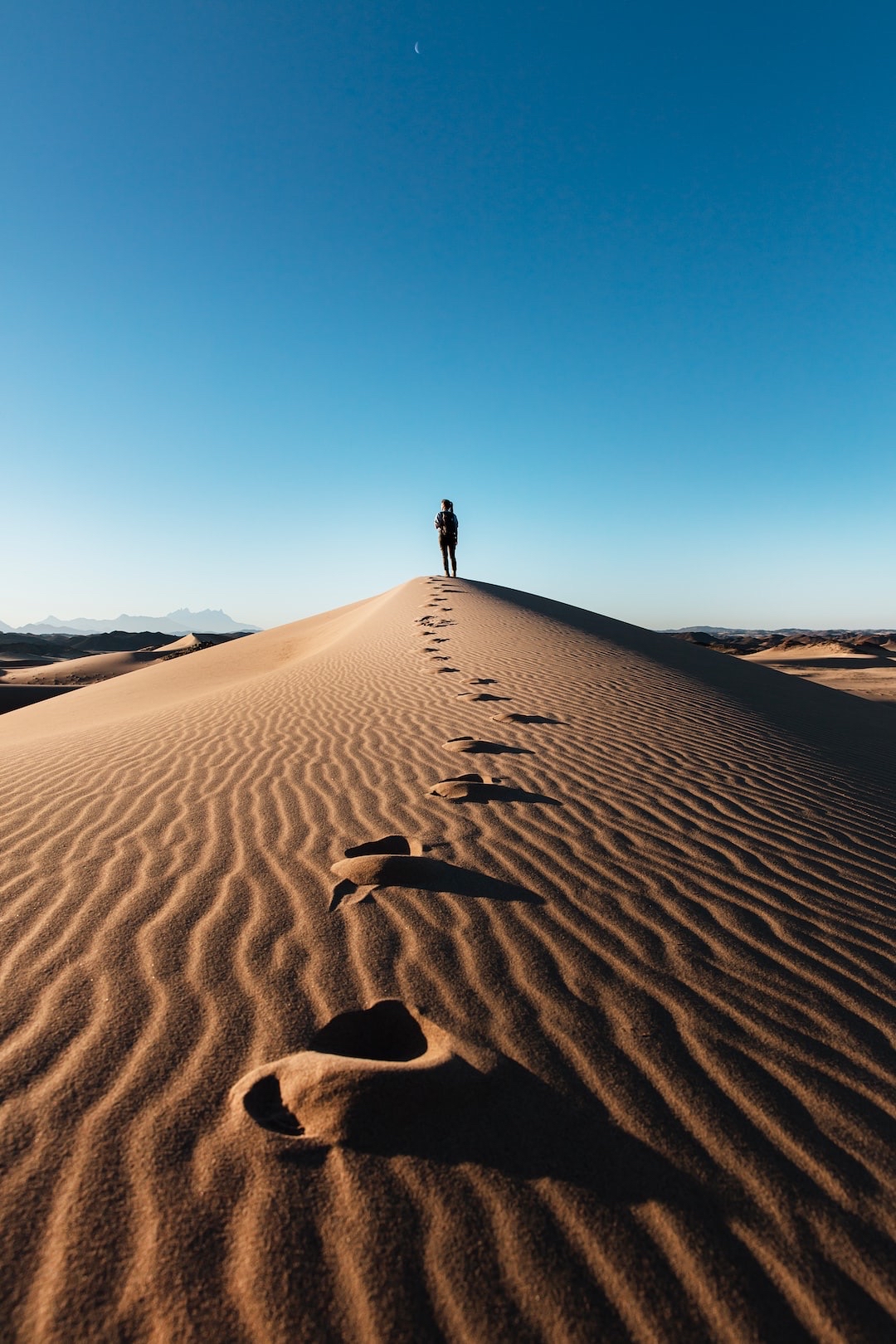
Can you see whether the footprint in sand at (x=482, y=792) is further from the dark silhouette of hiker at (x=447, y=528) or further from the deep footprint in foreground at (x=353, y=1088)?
the dark silhouette of hiker at (x=447, y=528)

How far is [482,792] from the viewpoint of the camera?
4.37 metres

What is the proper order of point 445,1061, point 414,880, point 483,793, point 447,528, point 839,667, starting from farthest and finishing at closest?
point 839,667 < point 447,528 < point 483,793 < point 414,880 < point 445,1061

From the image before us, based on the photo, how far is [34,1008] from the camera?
2.14 meters

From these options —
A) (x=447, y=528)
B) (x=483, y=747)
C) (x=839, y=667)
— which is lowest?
(x=839, y=667)

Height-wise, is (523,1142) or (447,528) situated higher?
(447,528)

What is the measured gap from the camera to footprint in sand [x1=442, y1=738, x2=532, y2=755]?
537cm

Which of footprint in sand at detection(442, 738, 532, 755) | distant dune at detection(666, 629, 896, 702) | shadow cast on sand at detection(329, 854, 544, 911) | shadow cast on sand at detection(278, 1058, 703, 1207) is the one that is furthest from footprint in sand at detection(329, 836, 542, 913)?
distant dune at detection(666, 629, 896, 702)

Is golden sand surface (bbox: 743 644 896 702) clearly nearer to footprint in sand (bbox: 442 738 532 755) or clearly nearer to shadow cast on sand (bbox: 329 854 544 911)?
footprint in sand (bbox: 442 738 532 755)

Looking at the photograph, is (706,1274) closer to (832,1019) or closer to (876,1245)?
(876,1245)

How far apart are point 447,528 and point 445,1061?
17662mm

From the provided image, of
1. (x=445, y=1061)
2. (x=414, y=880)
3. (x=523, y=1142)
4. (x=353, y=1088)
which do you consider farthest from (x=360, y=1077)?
(x=414, y=880)

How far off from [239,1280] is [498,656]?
9.14 metres

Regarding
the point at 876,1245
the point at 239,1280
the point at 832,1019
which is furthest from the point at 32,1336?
the point at 832,1019

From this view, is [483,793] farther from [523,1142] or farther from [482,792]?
[523,1142]
